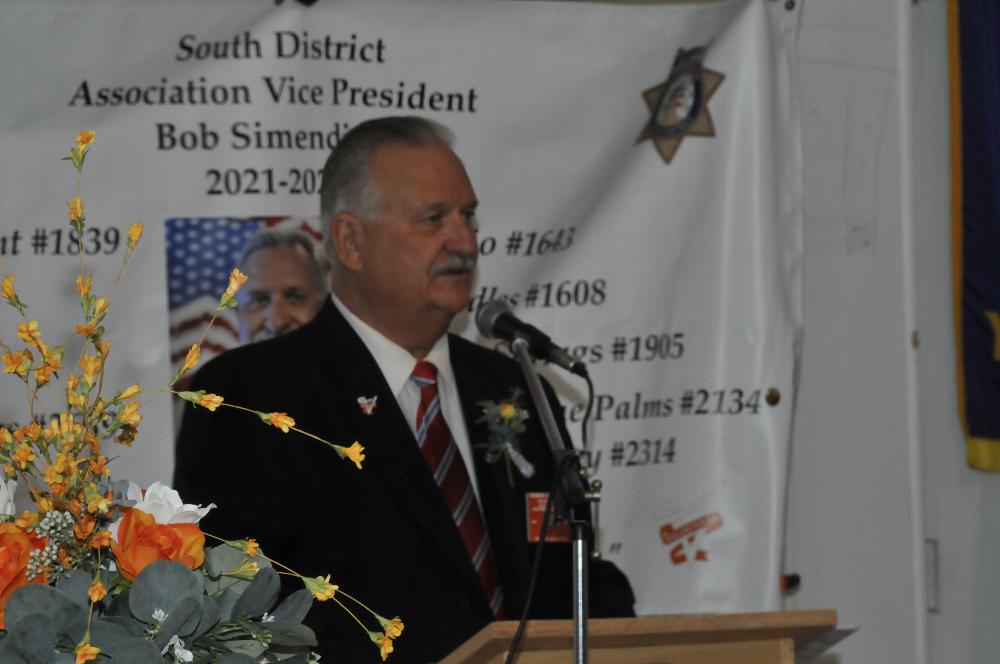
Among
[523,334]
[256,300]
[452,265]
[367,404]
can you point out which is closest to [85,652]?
[523,334]

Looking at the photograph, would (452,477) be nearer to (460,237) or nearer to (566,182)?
(460,237)

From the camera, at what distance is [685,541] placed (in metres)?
3.76

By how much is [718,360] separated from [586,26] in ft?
3.01

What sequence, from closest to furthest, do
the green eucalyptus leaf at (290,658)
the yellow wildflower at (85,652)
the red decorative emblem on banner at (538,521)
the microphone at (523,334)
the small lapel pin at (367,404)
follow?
the yellow wildflower at (85,652), the green eucalyptus leaf at (290,658), the microphone at (523,334), the small lapel pin at (367,404), the red decorative emblem on banner at (538,521)

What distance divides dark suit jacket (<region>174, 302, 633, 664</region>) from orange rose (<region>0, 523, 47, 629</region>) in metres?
1.62

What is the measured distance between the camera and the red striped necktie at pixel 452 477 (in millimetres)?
3268

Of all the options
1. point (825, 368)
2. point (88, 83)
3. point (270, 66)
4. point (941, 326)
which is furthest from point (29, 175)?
point (941, 326)

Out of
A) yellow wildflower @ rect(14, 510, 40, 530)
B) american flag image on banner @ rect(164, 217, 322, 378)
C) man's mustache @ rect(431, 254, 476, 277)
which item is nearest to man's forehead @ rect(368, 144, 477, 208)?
man's mustache @ rect(431, 254, 476, 277)

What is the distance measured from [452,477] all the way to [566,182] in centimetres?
86

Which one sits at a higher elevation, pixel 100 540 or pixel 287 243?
pixel 287 243

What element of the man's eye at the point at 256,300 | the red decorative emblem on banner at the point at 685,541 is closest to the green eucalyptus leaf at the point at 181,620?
the man's eye at the point at 256,300

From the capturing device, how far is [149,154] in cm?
347

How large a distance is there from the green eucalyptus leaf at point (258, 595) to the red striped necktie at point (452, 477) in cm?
193

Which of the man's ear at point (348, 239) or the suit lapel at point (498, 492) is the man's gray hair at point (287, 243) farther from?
the suit lapel at point (498, 492)
